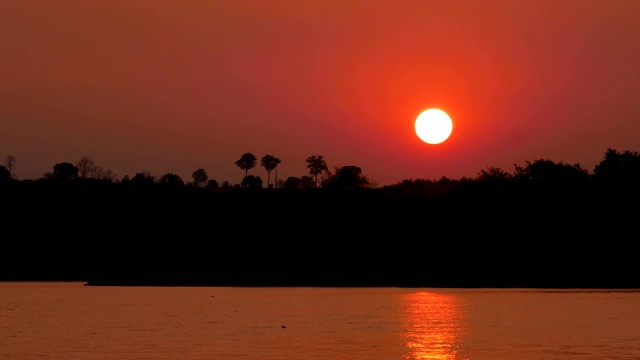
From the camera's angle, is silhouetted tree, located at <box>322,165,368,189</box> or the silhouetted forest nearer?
the silhouetted forest

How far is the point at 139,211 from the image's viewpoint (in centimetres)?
11306

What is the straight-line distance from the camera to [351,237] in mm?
98688

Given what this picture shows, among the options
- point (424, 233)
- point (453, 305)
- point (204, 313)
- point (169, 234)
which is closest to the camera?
point (204, 313)

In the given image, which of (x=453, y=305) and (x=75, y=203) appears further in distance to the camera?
(x=75, y=203)

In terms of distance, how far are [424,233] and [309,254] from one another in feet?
34.9

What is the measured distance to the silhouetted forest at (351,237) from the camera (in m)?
89.8

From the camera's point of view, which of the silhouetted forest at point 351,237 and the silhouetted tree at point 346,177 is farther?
the silhouetted tree at point 346,177

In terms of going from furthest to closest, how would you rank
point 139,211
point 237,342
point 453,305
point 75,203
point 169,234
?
point 75,203
point 139,211
point 169,234
point 453,305
point 237,342

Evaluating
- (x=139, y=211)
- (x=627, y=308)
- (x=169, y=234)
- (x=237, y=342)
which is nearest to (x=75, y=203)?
(x=139, y=211)

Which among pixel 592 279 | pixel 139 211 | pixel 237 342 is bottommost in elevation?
pixel 237 342

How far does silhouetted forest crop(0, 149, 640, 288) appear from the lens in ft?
295

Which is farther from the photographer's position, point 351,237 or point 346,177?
point 346,177

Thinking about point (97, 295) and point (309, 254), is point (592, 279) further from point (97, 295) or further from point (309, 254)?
point (97, 295)

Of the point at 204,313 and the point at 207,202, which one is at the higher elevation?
the point at 207,202
